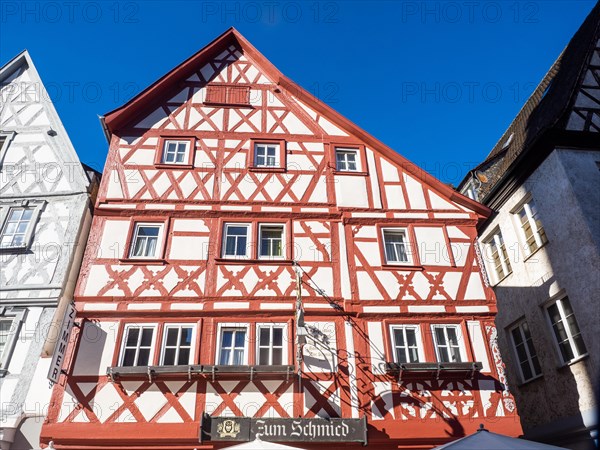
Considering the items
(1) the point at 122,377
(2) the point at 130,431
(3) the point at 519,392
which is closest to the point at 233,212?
(1) the point at 122,377

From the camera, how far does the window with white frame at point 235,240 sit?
1224cm

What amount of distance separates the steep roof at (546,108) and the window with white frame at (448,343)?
5846mm

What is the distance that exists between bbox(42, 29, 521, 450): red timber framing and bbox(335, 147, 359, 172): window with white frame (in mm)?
222

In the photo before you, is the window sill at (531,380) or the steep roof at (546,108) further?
the steep roof at (546,108)

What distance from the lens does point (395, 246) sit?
12.7 metres

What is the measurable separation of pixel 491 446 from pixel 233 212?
322 inches

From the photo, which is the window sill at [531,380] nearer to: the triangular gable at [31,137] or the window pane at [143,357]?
the window pane at [143,357]

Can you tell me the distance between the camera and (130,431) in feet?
31.6

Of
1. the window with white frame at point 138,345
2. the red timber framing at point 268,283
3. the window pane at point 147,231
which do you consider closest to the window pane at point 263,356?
the red timber framing at point 268,283

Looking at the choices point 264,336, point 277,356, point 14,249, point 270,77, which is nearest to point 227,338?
point 264,336

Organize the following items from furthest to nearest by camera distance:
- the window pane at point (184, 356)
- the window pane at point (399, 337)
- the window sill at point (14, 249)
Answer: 1. the window sill at point (14, 249)
2. the window pane at point (399, 337)
3. the window pane at point (184, 356)

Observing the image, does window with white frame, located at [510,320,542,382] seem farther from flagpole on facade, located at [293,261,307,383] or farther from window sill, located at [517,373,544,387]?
flagpole on facade, located at [293,261,307,383]

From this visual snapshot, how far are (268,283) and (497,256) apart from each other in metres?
8.29

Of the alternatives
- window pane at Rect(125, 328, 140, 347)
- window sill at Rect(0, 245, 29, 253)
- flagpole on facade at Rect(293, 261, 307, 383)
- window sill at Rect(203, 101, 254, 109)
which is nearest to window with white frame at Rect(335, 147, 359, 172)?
window sill at Rect(203, 101, 254, 109)
